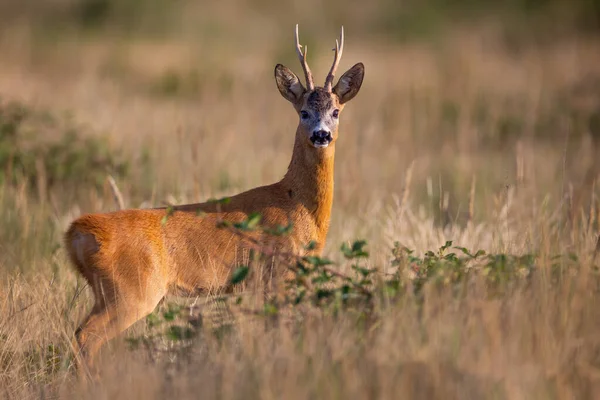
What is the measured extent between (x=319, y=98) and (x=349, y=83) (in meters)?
0.43

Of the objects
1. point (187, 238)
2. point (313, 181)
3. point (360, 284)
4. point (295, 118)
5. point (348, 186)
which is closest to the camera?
point (360, 284)

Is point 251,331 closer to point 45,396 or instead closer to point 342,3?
point 45,396

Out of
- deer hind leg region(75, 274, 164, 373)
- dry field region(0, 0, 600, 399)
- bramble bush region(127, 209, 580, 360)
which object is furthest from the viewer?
deer hind leg region(75, 274, 164, 373)

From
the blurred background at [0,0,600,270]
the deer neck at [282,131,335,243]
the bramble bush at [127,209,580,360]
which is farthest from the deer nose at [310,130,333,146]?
the bramble bush at [127,209,580,360]

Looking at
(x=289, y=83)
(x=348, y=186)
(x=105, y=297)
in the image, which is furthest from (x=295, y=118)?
(x=105, y=297)

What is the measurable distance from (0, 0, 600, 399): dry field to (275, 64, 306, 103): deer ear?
119cm

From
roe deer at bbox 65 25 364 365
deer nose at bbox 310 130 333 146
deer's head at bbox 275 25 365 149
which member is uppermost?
deer's head at bbox 275 25 365 149

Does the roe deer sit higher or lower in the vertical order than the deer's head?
lower

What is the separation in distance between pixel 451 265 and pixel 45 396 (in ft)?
7.78

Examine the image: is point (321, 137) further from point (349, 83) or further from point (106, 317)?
point (106, 317)

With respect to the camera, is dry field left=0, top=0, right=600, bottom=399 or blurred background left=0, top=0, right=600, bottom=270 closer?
dry field left=0, top=0, right=600, bottom=399

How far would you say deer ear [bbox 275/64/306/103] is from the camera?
23.7ft

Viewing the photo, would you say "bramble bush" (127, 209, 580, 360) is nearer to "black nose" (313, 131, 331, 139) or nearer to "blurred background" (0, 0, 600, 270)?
"black nose" (313, 131, 331, 139)

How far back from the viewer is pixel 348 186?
10.2 meters
